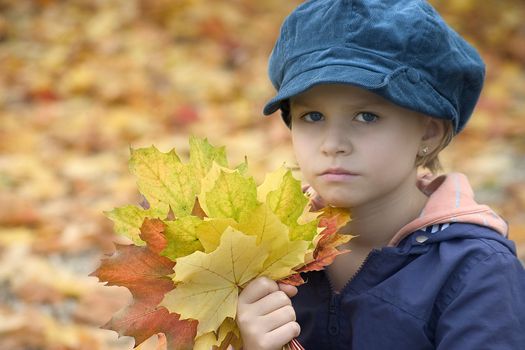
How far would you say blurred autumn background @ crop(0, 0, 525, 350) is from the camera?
241cm

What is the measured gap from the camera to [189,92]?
4.23 m

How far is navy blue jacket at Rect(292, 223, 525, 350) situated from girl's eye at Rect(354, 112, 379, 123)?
8.1 inches

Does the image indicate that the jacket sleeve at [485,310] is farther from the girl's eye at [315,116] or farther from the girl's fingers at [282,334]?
the girl's eye at [315,116]

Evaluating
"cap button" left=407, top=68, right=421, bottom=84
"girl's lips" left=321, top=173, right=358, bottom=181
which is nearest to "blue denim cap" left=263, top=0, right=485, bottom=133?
"cap button" left=407, top=68, right=421, bottom=84

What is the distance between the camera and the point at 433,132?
1364 mm

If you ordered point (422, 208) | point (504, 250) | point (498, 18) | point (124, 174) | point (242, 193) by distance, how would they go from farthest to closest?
point (498, 18) < point (124, 174) < point (422, 208) < point (504, 250) < point (242, 193)

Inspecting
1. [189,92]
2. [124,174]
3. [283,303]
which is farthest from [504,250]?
[189,92]

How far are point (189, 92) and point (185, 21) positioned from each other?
0.84 m

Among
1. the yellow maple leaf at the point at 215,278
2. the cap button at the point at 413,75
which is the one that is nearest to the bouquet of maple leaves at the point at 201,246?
the yellow maple leaf at the point at 215,278

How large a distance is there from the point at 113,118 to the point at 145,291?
276cm

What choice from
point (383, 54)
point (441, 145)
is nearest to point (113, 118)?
point (441, 145)

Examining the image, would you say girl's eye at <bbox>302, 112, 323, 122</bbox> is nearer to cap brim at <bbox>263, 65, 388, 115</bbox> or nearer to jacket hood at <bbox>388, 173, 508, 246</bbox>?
cap brim at <bbox>263, 65, 388, 115</bbox>

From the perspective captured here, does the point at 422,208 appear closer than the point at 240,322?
No

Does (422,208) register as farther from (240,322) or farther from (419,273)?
(240,322)
